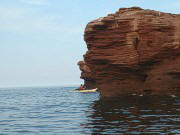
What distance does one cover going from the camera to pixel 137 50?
155ft

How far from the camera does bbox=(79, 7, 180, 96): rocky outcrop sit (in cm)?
4631

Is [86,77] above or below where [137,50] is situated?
below

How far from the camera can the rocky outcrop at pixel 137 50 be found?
1823 inches

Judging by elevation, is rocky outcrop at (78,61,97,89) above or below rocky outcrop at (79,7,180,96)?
below

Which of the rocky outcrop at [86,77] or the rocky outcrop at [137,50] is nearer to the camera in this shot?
the rocky outcrop at [137,50]

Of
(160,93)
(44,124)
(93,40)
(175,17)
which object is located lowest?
(160,93)

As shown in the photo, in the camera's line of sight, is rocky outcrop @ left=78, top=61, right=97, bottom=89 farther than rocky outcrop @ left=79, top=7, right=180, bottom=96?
Yes

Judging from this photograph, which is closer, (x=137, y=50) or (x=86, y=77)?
(x=137, y=50)

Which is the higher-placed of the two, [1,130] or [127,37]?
[127,37]

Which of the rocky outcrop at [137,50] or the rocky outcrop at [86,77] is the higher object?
the rocky outcrop at [137,50]

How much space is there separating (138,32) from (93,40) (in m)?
6.81

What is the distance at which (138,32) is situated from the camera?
4738 cm

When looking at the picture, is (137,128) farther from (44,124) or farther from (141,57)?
(141,57)

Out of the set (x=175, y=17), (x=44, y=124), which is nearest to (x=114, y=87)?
(x=175, y=17)
